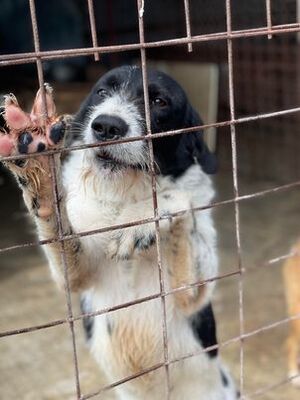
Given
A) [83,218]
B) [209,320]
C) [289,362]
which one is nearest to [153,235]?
[83,218]

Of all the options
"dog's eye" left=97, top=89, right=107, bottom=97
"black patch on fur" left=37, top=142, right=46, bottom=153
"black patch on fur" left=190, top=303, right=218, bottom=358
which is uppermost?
"dog's eye" left=97, top=89, right=107, bottom=97

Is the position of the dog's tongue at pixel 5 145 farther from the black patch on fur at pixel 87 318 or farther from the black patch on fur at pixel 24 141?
the black patch on fur at pixel 87 318

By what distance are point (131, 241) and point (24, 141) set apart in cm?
80

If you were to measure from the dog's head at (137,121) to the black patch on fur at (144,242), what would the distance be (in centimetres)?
25

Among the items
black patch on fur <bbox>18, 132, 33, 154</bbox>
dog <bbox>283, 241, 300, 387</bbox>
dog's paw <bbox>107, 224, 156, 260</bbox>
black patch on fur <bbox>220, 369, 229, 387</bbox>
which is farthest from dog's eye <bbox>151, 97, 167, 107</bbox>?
dog <bbox>283, 241, 300, 387</bbox>

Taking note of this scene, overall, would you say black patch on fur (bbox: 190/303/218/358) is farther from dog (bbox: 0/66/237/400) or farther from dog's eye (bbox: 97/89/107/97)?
dog's eye (bbox: 97/89/107/97)

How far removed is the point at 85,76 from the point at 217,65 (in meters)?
1.49

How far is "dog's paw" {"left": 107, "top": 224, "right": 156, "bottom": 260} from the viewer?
2084mm

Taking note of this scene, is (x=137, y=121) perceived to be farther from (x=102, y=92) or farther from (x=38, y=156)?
(x=38, y=156)

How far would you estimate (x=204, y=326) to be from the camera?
2.42m

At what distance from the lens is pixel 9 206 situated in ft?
21.1

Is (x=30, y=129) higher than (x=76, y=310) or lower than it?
higher

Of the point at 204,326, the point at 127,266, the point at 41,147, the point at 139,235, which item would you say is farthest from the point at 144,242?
the point at 41,147

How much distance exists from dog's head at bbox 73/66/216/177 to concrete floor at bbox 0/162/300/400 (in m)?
0.51
